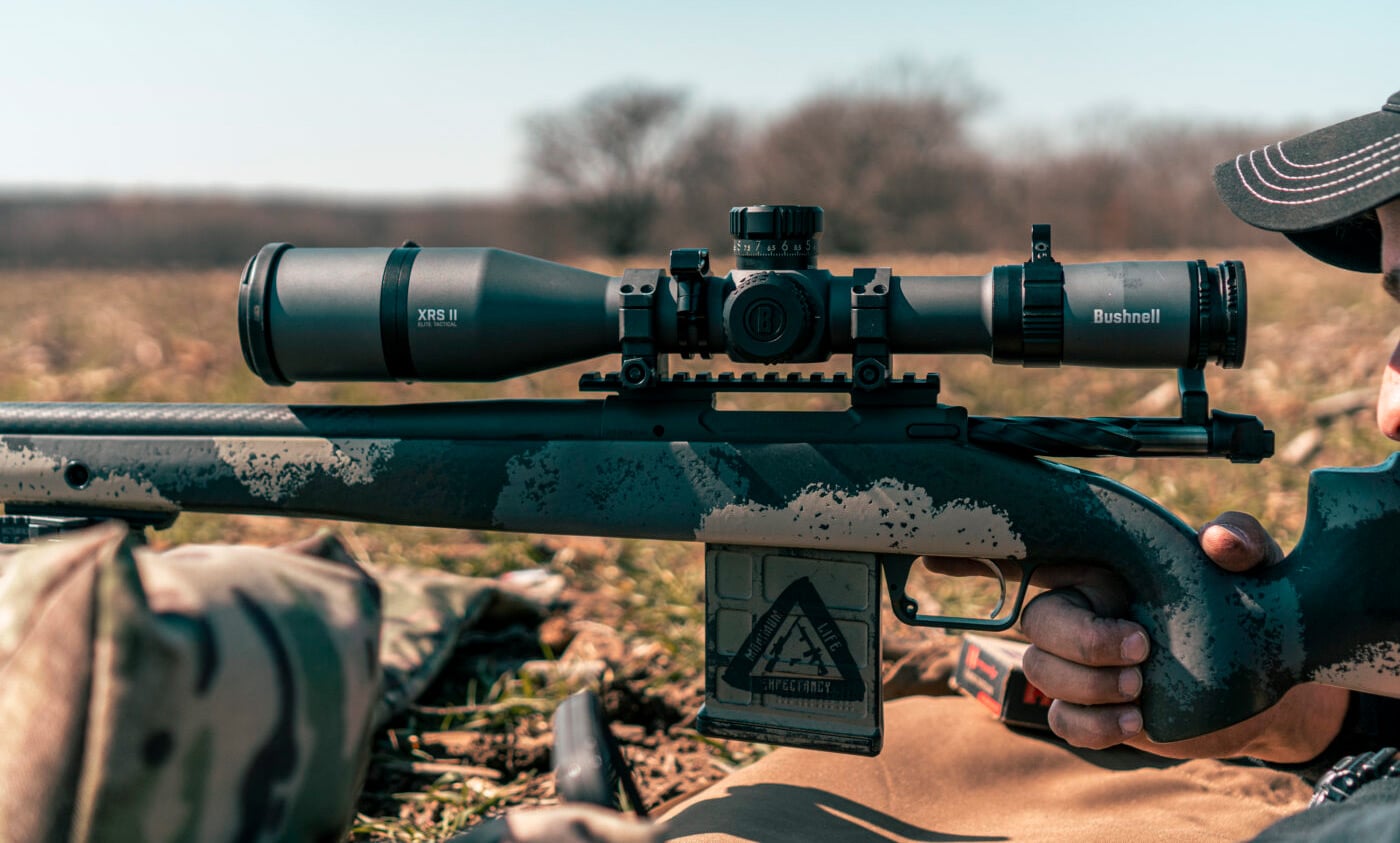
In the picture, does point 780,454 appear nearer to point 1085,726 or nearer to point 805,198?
point 1085,726

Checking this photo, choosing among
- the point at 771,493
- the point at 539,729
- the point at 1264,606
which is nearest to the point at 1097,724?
the point at 1264,606

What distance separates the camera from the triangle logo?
2738mm

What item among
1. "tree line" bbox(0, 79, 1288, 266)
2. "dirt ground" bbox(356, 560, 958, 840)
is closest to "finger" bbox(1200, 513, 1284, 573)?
"dirt ground" bbox(356, 560, 958, 840)

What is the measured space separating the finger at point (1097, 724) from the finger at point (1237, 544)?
0.37m

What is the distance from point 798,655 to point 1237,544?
1.00 m

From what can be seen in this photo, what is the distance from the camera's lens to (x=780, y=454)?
103 inches

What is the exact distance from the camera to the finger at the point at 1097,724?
2484mm

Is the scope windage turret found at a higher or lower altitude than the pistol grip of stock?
higher

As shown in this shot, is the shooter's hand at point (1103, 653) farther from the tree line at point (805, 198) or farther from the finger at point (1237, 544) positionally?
the tree line at point (805, 198)

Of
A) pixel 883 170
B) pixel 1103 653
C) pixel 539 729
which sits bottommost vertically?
pixel 539 729

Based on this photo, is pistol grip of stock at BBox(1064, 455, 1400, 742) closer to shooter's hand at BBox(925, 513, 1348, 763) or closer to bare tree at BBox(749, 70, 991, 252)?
shooter's hand at BBox(925, 513, 1348, 763)

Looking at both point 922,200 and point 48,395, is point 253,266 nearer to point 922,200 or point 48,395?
point 48,395

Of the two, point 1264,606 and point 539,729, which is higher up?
point 1264,606

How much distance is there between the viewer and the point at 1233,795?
2.79 m
